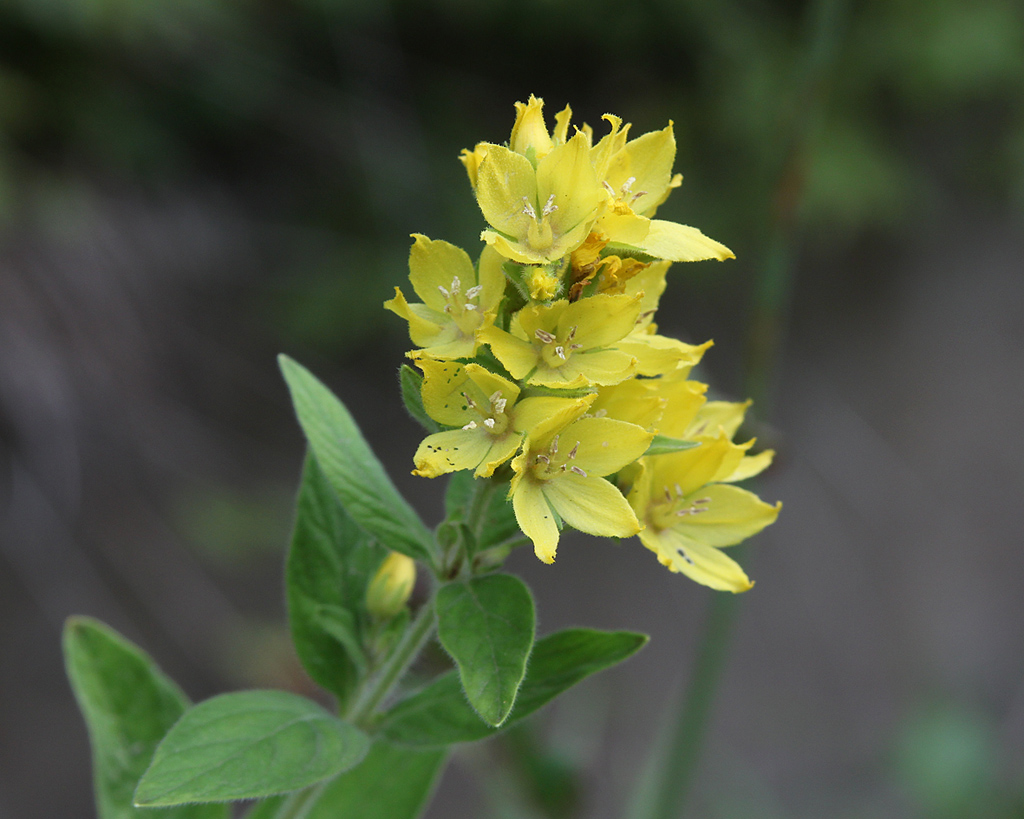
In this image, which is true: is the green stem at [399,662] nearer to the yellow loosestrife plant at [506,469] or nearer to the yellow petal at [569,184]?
the yellow loosestrife plant at [506,469]

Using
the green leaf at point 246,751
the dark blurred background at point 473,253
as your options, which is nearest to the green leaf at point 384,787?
the green leaf at point 246,751

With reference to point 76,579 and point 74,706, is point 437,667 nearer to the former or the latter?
point 76,579

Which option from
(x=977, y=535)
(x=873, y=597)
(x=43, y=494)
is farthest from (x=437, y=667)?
(x=977, y=535)

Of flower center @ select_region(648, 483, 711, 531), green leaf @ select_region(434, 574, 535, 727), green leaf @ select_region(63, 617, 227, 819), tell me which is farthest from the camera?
green leaf @ select_region(63, 617, 227, 819)

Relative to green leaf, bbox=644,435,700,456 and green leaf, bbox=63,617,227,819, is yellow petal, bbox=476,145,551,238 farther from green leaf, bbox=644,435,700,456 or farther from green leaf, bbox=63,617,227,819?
green leaf, bbox=63,617,227,819

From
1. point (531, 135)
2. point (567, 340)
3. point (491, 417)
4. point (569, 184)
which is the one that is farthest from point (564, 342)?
point (531, 135)

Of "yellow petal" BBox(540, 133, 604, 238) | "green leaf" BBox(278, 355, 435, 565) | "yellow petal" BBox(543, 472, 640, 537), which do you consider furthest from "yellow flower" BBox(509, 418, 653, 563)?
"yellow petal" BBox(540, 133, 604, 238)
